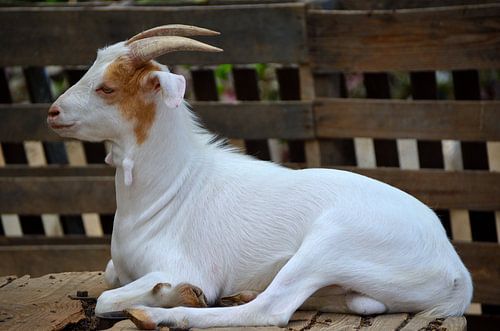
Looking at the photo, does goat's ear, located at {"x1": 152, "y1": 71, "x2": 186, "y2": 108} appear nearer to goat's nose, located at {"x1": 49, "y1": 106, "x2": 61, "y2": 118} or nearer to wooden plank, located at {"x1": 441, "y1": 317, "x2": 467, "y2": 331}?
goat's nose, located at {"x1": 49, "y1": 106, "x2": 61, "y2": 118}

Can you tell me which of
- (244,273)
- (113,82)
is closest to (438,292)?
(244,273)

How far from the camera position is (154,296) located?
462cm

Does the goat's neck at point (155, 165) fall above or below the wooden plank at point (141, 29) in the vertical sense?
below

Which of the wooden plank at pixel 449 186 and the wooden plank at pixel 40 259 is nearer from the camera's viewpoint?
the wooden plank at pixel 449 186

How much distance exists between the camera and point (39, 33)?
759 cm

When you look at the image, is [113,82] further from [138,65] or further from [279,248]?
[279,248]

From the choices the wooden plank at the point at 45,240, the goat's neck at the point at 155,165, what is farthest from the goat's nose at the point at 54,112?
the wooden plank at the point at 45,240

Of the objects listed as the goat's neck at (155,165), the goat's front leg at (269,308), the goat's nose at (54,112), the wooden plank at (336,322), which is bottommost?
the wooden plank at (336,322)

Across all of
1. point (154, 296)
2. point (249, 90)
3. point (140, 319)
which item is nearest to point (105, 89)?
point (154, 296)

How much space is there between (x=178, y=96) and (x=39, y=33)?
3297 millimetres

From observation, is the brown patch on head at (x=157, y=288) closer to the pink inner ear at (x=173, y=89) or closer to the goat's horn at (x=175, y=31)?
the pink inner ear at (x=173, y=89)

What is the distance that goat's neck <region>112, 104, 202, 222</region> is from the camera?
4.88m

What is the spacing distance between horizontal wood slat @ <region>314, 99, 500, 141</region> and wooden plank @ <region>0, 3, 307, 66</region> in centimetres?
45

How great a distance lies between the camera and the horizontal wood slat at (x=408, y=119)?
690cm
